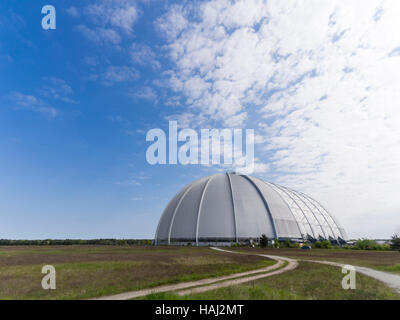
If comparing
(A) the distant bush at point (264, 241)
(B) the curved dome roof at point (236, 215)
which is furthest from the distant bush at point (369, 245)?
(A) the distant bush at point (264, 241)

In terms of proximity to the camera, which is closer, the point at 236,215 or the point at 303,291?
the point at 303,291

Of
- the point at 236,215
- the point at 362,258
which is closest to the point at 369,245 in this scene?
the point at 362,258

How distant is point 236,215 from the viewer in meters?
59.5

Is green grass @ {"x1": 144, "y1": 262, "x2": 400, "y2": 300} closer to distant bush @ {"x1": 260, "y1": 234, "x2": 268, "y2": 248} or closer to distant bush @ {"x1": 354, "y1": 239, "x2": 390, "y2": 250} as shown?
distant bush @ {"x1": 260, "y1": 234, "x2": 268, "y2": 248}

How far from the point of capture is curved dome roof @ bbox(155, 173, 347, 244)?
58.4 meters

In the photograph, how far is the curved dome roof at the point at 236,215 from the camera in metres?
58.4

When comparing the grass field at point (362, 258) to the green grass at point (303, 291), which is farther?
the grass field at point (362, 258)

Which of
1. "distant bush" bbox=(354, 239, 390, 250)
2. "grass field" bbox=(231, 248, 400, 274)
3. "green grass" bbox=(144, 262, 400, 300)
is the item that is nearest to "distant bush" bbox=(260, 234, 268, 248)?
"grass field" bbox=(231, 248, 400, 274)

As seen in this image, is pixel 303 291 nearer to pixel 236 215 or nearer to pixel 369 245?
pixel 236 215

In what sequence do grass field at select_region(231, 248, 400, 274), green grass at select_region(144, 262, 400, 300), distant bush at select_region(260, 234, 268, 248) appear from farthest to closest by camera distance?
distant bush at select_region(260, 234, 268, 248) < grass field at select_region(231, 248, 400, 274) < green grass at select_region(144, 262, 400, 300)

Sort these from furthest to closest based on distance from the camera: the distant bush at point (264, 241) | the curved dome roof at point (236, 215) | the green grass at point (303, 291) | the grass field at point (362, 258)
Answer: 1. the curved dome roof at point (236, 215)
2. the distant bush at point (264, 241)
3. the grass field at point (362, 258)
4. the green grass at point (303, 291)

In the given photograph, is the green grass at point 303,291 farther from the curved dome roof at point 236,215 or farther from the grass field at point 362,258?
the curved dome roof at point 236,215
